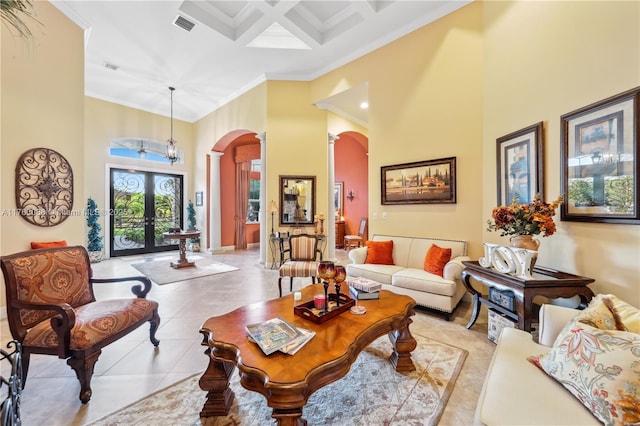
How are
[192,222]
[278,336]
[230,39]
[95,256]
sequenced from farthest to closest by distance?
[192,222]
[95,256]
[230,39]
[278,336]

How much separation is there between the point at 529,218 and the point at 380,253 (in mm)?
1926

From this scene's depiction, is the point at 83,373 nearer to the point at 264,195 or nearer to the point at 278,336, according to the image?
the point at 278,336

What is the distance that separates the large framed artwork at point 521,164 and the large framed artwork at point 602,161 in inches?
10.2

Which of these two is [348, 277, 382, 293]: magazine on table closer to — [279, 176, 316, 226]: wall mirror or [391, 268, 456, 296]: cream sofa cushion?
[391, 268, 456, 296]: cream sofa cushion

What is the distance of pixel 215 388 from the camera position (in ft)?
5.35

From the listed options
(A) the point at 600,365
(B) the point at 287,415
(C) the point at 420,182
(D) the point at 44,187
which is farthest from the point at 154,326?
(C) the point at 420,182

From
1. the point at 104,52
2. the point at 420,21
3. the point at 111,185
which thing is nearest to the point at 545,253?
the point at 420,21

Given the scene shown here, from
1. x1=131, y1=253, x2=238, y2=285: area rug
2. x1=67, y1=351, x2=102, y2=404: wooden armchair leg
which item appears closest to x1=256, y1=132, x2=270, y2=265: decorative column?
x1=131, y1=253, x2=238, y2=285: area rug

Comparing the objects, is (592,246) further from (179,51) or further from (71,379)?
(179,51)

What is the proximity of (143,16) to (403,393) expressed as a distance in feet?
18.3

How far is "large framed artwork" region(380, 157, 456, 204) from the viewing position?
12.1 ft

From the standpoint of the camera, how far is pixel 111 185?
659cm

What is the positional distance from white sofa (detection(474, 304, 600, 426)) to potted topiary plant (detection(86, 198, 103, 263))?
7.66 m

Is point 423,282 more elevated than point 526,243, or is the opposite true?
point 526,243
